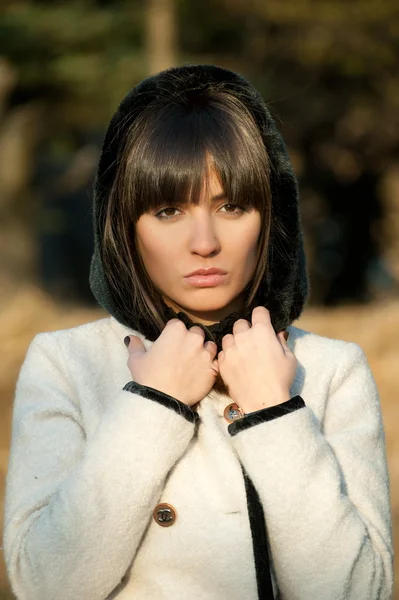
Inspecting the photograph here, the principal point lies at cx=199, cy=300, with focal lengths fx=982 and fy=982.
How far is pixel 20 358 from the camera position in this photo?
7.95 metres

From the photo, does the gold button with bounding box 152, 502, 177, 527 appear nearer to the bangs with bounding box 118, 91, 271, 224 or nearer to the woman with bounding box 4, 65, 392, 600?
the woman with bounding box 4, 65, 392, 600

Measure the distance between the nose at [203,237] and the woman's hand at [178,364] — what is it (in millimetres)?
175

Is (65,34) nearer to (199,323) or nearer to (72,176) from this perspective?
(72,176)

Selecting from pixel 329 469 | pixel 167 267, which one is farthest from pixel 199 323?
pixel 329 469

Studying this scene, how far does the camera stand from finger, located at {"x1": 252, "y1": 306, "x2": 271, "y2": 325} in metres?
2.27

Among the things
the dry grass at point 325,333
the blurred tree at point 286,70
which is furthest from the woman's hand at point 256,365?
the blurred tree at point 286,70

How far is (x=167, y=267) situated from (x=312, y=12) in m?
12.9

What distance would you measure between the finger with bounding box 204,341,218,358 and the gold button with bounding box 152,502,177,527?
0.35 m

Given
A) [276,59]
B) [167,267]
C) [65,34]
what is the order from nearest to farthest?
[167,267] → [65,34] → [276,59]

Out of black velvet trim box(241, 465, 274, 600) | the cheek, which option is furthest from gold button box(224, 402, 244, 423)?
the cheek

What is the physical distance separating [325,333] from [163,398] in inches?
255

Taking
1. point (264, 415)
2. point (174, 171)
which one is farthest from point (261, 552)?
point (174, 171)

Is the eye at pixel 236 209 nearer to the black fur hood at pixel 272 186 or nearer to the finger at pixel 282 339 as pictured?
the black fur hood at pixel 272 186

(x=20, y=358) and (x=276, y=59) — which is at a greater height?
(x=276, y=59)
